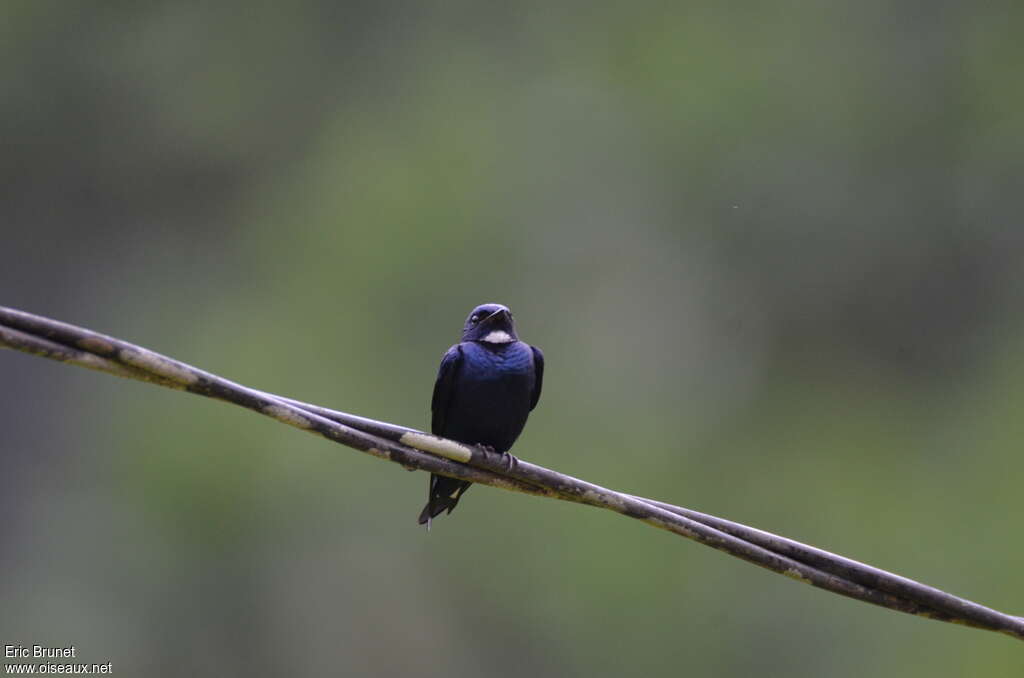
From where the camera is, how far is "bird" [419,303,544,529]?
410 centimetres

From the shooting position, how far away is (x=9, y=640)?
386 inches

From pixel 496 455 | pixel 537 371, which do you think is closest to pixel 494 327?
pixel 537 371

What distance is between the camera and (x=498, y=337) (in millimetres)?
4258

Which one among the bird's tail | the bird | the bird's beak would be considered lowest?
the bird's tail

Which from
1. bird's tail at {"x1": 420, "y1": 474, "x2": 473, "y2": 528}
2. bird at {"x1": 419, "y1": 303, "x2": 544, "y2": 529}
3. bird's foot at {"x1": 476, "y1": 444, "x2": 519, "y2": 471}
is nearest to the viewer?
bird's foot at {"x1": 476, "y1": 444, "x2": 519, "y2": 471}

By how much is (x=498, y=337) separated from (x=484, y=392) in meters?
0.25

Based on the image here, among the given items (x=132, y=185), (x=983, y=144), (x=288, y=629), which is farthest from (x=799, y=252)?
(x=132, y=185)

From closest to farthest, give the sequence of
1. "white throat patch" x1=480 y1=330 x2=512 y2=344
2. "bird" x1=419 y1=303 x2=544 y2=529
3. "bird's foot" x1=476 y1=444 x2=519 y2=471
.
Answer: "bird's foot" x1=476 y1=444 x2=519 y2=471, "bird" x1=419 y1=303 x2=544 y2=529, "white throat patch" x1=480 y1=330 x2=512 y2=344

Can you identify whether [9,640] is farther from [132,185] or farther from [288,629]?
[132,185]

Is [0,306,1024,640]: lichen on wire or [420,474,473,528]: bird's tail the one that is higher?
[0,306,1024,640]: lichen on wire

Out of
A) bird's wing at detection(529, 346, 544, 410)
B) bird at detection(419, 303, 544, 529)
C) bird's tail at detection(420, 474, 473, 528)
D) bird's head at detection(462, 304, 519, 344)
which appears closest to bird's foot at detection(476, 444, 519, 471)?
bird at detection(419, 303, 544, 529)

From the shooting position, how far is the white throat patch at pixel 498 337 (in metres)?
4.23

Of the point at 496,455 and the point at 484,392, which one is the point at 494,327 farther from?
the point at 496,455

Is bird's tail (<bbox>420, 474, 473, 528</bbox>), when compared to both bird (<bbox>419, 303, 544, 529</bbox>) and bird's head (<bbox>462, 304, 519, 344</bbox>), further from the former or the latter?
bird's head (<bbox>462, 304, 519, 344</bbox>)
